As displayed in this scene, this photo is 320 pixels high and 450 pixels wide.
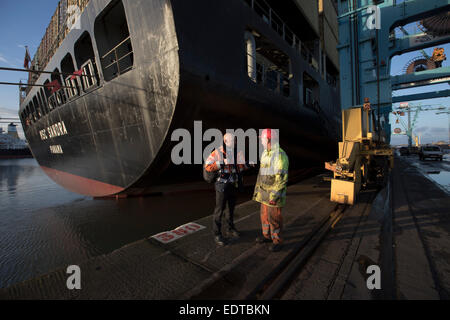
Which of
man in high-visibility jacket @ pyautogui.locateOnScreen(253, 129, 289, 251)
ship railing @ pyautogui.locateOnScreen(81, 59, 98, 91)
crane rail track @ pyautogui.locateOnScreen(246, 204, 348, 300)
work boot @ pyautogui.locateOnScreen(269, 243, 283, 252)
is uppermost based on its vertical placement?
ship railing @ pyautogui.locateOnScreen(81, 59, 98, 91)

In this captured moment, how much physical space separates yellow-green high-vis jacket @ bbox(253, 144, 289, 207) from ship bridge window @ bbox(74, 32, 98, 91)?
18.2 ft

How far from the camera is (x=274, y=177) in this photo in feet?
8.27

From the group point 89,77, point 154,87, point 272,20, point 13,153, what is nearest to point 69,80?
point 89,77

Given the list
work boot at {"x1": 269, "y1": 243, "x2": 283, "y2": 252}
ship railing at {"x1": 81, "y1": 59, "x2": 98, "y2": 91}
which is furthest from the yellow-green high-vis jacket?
ship railing at {"x1": 81, "y1": 59, "x2": 98, "y2": 91}

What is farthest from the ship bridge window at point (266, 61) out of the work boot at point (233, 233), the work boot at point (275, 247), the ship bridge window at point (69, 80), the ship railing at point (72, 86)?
the ship railing at point (72, 86)

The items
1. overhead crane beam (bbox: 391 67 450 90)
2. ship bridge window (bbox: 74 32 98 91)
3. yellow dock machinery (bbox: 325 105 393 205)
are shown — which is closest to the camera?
yellow dock machinery (bbox: 325 105 393 205)

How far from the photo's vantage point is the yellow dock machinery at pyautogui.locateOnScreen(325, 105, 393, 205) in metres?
4.75

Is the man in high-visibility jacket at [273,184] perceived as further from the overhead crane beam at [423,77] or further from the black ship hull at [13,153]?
the black ship hull at [13,153]

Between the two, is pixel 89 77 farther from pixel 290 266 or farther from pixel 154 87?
pixel 290 266

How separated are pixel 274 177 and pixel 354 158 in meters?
3.74

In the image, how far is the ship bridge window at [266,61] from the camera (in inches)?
232

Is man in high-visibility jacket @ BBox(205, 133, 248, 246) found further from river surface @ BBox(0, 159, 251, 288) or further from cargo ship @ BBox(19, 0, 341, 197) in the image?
river surface @ BBox(0, 159, 251, 288)
